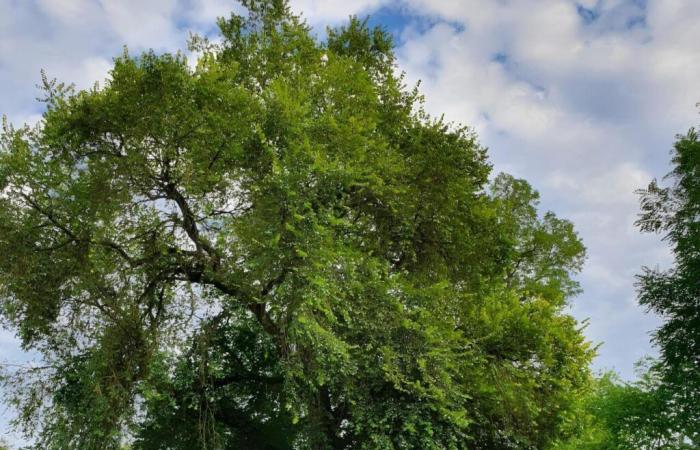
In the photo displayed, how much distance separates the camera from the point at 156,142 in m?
15.8

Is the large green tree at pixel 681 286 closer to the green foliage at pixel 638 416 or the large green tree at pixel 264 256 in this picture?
the green foliage at pixel 638 416

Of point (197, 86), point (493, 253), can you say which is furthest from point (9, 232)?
point (493, 253)

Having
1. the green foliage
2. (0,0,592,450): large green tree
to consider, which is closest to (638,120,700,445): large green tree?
the green foliage

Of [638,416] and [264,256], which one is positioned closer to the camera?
[264,256]

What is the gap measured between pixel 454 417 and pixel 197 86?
1069cm

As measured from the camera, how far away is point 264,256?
47.0 feet

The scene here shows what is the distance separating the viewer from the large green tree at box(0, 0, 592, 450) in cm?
1534

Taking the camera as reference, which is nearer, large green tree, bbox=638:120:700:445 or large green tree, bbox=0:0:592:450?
large green tree, bbox=0:0:592:450

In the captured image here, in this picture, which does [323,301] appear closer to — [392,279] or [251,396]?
[392,279]

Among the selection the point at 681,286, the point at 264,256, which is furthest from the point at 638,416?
the point at 264,256

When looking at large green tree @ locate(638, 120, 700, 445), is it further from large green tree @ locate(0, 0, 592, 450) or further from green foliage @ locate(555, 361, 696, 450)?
large green tree @ locate(0, 0, 592, 450)

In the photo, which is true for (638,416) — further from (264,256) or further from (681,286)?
(264,256)

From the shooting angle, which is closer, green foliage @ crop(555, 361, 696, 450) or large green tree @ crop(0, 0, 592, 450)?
large green tree @ crop(0, 0, 592, 450)

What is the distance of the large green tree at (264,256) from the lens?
1534cm
